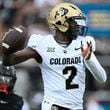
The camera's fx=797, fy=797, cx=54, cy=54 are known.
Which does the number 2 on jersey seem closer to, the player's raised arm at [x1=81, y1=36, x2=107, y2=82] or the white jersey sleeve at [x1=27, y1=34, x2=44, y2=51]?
the player's raised arm at [x1=81, y1=36, x2=107, y2=82]

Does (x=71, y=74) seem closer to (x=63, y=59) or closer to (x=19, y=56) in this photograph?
(x=63, y=59)

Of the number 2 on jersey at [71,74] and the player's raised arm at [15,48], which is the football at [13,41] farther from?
the number 2 on jersey at [71,74]

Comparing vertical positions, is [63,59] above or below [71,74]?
above

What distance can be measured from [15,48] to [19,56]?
0.12 metres

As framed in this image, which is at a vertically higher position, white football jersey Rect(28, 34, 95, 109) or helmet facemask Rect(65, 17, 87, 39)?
helmet facemask Rect(65, 17, 87, 39)

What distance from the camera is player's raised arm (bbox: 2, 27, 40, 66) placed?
7730mm

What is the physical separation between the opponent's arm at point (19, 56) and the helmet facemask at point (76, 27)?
39 cm

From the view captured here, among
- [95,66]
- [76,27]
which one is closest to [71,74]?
[95,66]

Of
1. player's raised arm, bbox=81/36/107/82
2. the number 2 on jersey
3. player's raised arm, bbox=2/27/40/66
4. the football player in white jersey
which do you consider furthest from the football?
player's raised arm, bbox=81/36/107/82

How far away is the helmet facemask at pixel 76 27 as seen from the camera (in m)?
7.87

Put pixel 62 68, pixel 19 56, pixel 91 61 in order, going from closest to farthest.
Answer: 1. pixel 91 61
2. pixel 19 56
3. pixel 62 68

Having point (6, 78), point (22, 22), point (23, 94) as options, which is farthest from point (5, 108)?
point (22, 22)

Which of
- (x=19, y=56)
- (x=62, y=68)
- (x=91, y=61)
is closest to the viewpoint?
(x=91, y=61)

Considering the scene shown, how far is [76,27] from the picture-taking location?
7.88 metres
